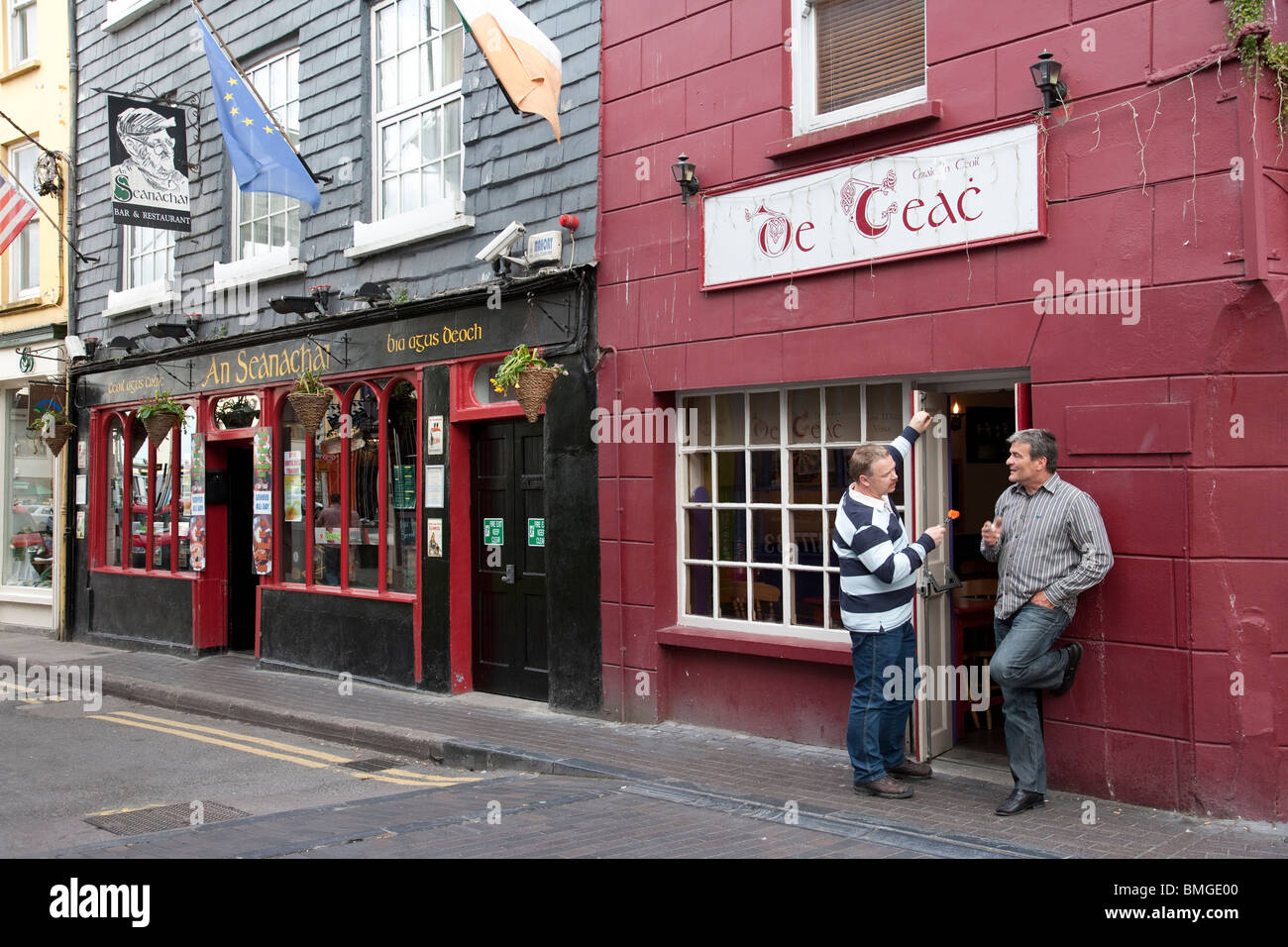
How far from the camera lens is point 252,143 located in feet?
36.3

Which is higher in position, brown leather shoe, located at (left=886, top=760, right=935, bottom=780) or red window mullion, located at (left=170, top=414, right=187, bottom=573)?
red window mullion, located at (left=170, top=414, right=187, bottom=573)

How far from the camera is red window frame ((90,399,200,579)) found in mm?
13789

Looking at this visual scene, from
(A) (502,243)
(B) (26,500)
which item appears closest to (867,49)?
(A) (502,243)

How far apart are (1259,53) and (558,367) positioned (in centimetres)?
510

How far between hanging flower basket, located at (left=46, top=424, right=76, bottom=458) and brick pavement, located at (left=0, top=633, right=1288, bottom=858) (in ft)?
12.6

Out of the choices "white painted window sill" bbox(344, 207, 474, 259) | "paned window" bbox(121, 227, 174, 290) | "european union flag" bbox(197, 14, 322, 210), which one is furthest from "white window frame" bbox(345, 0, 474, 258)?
"paned window" bbox(121, 227, 174, 290)

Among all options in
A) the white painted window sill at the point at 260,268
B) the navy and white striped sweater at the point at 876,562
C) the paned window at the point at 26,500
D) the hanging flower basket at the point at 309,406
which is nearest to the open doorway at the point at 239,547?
the white painted window sill at the point at 260,268

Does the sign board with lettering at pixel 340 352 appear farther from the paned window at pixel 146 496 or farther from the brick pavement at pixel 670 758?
the brick pavement at pixel 670 758

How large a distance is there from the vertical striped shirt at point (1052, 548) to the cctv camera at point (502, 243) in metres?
4.78

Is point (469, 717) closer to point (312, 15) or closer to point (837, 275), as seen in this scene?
point (837, 275)

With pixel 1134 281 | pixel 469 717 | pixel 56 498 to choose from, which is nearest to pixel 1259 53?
pixel 1134 281

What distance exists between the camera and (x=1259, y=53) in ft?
18.5

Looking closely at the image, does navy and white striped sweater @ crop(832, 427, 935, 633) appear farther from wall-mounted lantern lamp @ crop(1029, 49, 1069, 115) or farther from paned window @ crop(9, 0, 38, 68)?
paned window @ crop(9, 0, 38, 68)

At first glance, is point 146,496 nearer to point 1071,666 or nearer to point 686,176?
point 686,176
